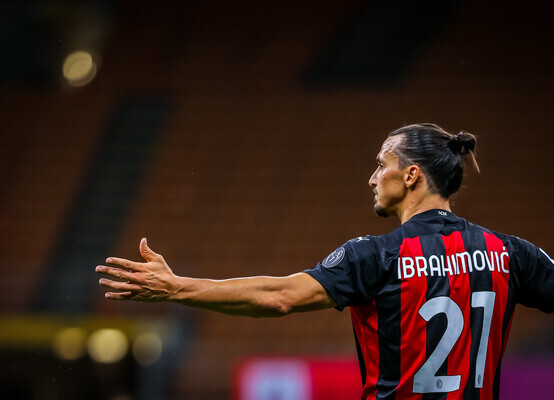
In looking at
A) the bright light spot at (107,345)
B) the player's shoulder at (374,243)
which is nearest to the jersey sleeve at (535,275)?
the player's shoulder at (374,243)

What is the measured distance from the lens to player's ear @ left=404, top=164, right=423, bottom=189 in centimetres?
201

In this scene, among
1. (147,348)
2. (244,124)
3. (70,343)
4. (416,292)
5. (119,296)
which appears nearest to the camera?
(119,296)

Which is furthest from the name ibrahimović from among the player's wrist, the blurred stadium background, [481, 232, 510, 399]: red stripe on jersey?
the blurred stadium background

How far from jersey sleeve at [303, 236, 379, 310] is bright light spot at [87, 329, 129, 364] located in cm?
441

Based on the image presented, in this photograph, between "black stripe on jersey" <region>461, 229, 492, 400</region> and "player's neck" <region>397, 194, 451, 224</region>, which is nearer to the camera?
"black stripe on jersey" <region>461, 229, 492, 400</region>

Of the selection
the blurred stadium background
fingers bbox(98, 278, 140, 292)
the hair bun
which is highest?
the blurred stadium background

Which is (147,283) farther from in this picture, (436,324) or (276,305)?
(436,324)

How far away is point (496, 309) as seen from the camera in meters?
1.91

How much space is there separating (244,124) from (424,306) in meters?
7.02

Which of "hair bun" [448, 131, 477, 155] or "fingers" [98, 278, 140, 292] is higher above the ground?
"hair bun" [448, 131, 477, 155]

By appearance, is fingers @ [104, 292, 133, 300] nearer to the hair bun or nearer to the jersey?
the jersey

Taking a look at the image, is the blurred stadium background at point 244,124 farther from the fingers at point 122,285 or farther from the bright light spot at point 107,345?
the fingers at point 122,285

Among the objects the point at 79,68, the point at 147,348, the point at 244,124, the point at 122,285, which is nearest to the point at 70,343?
the point at 147,348

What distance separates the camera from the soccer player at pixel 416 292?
1.78m
